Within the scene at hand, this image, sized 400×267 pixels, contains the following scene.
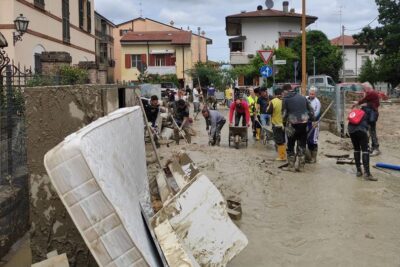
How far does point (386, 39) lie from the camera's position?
154 feet

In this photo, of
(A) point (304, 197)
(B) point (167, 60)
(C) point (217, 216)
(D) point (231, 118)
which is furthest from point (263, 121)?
(B) point (167, 60)

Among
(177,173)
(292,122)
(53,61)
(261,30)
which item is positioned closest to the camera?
(177,173)

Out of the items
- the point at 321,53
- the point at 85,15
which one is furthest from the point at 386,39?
the point at 85,15

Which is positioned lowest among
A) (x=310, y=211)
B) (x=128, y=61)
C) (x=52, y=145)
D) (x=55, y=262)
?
(x=310, y=211)

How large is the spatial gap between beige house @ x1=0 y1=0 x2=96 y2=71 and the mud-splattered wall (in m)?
10.4

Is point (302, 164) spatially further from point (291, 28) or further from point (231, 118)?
point (291, 28)

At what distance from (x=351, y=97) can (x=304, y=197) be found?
23.0m

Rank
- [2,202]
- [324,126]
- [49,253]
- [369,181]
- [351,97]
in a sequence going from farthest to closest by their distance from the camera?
[351,97] → [324,126] → [369,181] → [2,202] → [49,253]

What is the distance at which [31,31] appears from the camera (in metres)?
18.4

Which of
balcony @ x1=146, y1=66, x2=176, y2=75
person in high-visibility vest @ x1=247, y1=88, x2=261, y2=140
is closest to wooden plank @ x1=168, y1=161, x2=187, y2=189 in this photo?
person in high-visibility vest @ x1=247, y1=88, x2=261, y2=140

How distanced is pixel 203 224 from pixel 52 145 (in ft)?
4.78

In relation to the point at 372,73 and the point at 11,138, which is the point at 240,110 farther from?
the point at 372,73

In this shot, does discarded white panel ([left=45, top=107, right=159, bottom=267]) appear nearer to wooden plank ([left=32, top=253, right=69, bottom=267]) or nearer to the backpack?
wooden plank ([left=32, top=253, right=69, bottom=267])

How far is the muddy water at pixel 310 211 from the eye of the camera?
5.48 metres
